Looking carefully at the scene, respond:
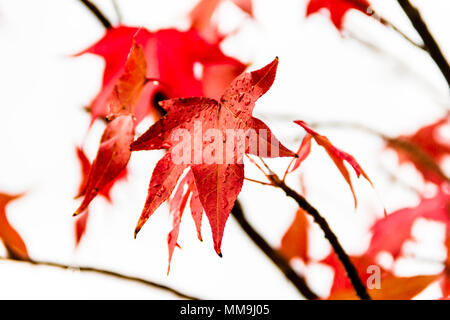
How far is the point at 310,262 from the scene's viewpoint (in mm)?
844

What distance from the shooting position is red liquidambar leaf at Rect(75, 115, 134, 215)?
0.38m

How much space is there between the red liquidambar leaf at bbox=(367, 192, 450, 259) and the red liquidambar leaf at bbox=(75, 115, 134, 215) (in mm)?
463

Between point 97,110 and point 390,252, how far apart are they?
0.57 meters

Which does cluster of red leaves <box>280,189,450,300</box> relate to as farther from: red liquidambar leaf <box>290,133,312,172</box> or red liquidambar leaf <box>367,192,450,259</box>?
red liquidambar leaf <box>290,133,312,172</box>

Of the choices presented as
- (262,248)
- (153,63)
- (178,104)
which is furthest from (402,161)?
(178,104)

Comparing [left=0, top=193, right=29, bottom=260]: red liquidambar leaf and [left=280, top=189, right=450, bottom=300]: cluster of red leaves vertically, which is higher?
[left=0, top=193, right=29, bottom=260]: red liquidambar leaf

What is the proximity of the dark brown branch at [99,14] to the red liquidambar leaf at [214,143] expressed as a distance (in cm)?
29

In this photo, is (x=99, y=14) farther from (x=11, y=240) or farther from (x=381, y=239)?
(x=381, y=239)

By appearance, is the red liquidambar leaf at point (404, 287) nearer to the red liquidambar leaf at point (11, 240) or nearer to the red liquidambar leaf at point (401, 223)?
the red liquidambar leaf at point (401, 223)

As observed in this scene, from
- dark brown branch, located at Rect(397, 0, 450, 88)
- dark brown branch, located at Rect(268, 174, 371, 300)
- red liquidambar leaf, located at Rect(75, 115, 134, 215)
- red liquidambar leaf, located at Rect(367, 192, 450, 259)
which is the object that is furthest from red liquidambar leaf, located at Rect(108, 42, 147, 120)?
red liquidambar leaf, located at Rect(367, 192, 450, 259)

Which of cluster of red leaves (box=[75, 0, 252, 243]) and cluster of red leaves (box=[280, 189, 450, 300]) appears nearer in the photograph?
cluster of red leaves (box=[75, 0, 252, 243])

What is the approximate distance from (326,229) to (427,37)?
0.23 meters

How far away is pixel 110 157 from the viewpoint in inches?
15.6
